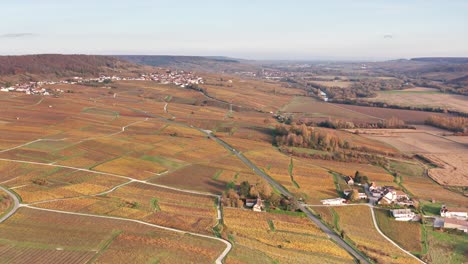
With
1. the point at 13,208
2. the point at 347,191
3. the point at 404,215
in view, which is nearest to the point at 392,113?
the point at 347,191

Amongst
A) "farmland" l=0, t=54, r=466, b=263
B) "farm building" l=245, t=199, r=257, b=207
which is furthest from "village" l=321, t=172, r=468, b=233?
"farm building" l=245, t=199, r=257, b=207

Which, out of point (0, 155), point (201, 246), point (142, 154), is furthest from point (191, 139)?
point (201, 246)

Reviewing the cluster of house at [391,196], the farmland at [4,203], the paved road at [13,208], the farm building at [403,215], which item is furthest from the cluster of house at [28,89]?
the farm building at [403,215]

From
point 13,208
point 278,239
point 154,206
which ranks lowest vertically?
point 278,239

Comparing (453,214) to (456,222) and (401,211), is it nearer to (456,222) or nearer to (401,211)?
(456,222)

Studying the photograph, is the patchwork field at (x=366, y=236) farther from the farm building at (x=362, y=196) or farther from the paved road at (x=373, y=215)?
the farm building at (x=362, y=196)

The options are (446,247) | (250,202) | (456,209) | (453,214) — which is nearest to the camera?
(446,247)

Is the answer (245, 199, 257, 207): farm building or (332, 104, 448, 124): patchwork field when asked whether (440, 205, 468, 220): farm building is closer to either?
(245, 199, 257, 207): farm building
